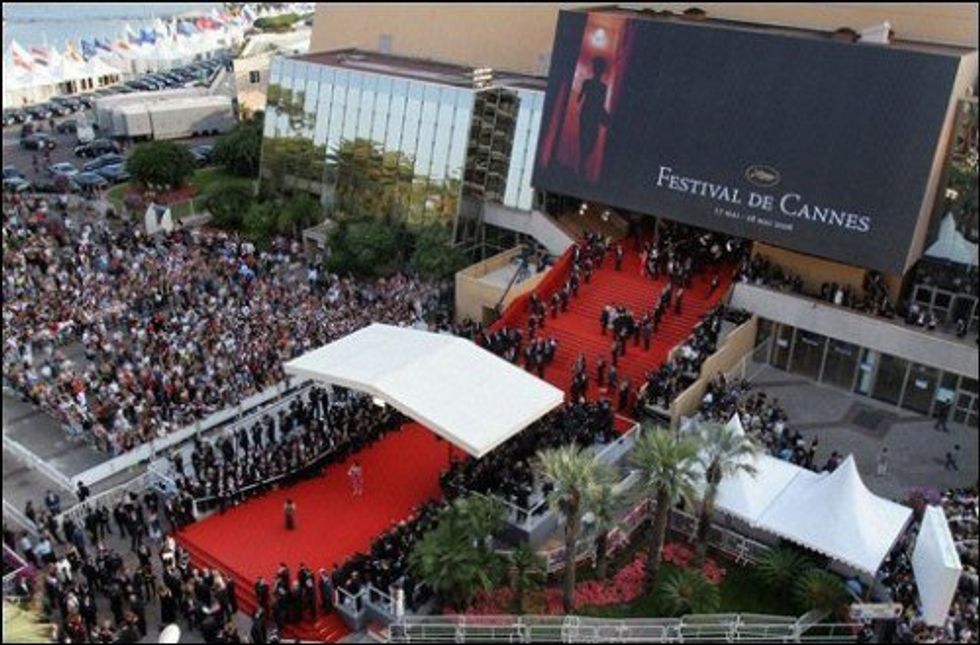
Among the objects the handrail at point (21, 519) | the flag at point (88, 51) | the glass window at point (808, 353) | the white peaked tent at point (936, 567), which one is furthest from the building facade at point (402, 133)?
the flag at point (88, 51)

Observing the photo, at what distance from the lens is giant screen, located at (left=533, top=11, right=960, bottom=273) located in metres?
26.3

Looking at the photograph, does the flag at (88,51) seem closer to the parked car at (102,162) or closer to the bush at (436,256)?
the parked car at (102,162)

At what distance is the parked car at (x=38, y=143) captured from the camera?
51.8 meters

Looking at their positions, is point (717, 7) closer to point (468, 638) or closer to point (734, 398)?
point (734, 398)

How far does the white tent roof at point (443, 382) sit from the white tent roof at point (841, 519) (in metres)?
5.80

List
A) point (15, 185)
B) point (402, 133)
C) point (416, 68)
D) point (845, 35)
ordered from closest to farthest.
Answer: point (845, 35)
point (402, 133)
point (416, 68)
point (15, 185)

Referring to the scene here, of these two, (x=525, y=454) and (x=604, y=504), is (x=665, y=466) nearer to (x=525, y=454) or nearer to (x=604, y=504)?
(x=604, y=504)

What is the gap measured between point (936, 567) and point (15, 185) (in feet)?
140

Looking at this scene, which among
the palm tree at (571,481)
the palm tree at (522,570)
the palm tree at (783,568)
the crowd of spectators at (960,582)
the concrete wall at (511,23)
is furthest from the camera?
the concrete wall at (511,23)

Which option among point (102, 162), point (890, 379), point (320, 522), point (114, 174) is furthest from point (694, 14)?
point (102, 162)

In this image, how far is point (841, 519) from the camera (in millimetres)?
19125

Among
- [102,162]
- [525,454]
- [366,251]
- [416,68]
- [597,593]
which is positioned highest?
[416,68]

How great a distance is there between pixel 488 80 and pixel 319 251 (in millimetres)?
9748

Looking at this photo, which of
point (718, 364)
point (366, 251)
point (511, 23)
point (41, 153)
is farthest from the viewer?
point (41, 153)
